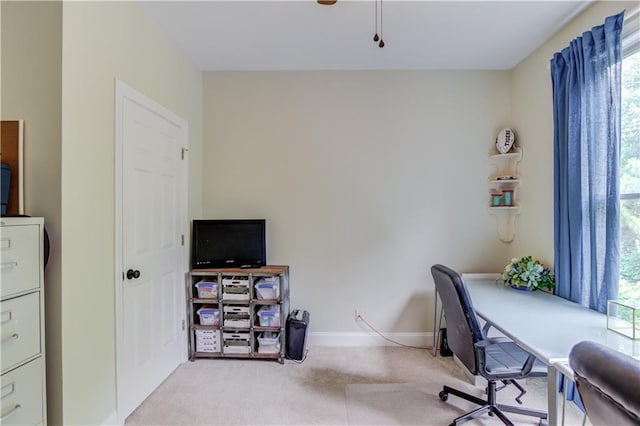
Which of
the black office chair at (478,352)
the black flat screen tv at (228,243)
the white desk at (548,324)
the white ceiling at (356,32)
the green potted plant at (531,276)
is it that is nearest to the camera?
the white desk at (548,324)

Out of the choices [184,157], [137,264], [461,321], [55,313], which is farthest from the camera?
[184,157]

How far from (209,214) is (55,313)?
1.61 meters

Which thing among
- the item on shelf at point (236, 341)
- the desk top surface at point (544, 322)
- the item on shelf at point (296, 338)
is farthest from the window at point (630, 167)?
the item on shelf at point (236, 341)

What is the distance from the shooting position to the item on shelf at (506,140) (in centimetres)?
272

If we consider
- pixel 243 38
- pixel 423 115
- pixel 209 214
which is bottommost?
pixel 209 214

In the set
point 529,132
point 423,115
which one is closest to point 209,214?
point 423,115

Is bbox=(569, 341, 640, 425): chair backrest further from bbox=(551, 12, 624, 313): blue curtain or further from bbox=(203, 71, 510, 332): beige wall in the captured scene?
bbox=(203, 71, 510, 332): beige wall

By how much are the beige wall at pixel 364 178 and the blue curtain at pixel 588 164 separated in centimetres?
77

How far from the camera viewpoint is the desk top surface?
4.61 feet

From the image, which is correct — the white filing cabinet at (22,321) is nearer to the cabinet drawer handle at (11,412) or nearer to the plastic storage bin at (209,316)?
the cabinet drawer handle at (11,412)

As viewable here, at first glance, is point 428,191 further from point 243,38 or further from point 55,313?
point 55,313

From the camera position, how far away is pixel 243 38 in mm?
2359

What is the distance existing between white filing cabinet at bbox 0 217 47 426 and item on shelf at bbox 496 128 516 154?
341 centimetres

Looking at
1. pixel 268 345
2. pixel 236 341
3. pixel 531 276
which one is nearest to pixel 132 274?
pixel 236 341
